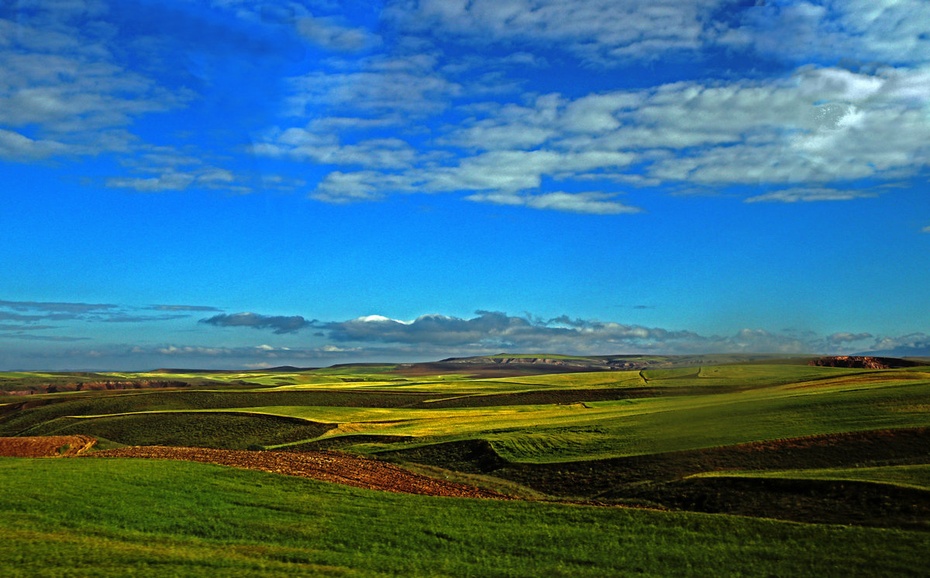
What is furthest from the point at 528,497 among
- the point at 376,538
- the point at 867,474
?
the point at 867,474

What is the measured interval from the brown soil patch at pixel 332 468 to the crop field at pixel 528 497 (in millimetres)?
219

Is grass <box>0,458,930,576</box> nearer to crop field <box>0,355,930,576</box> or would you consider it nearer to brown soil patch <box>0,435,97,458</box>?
crop field <box>0,355,930,576</box>

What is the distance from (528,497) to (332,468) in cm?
1160

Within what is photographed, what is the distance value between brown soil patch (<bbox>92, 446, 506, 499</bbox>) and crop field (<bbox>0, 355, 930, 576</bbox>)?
0.22 metres

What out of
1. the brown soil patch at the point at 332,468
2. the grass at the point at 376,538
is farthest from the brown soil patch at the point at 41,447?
the grass at the point at 376,538

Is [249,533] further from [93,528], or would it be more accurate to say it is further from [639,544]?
[639,544]

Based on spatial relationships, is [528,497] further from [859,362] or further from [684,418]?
[859,362]

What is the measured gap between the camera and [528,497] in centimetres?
3584

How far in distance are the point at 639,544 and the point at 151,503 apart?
64.0 ft

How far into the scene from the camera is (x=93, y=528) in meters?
24.5

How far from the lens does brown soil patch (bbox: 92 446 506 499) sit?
35500mm

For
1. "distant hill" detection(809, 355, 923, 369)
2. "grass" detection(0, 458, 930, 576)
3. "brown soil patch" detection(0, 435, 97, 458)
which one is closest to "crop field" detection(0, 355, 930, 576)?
"grass" detection(0, 458, 930, 576)

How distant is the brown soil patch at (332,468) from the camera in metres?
35.5

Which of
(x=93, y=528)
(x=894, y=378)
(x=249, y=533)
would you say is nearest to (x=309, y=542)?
(x=249, y=533)
